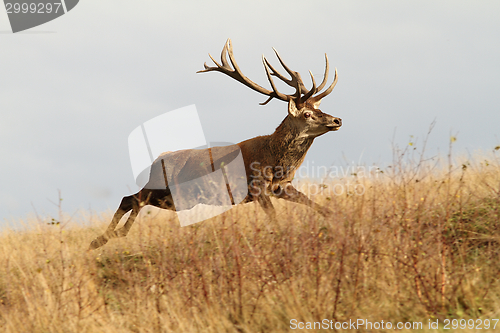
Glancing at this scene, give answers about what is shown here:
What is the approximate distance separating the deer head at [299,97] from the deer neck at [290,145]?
33mm

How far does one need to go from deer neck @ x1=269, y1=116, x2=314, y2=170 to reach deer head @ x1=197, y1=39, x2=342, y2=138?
3cm

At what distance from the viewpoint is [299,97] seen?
716 centimetres

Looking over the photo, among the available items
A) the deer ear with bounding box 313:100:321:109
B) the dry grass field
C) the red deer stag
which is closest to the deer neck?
the red deer stag

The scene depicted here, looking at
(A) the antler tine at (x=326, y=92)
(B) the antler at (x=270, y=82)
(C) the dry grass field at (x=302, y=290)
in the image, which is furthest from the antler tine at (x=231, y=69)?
(C) the dry grass field at (x=302, y=290)

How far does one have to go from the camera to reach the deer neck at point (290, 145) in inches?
280

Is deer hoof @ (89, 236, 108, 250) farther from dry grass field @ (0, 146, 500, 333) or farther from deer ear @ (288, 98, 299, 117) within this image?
deer ear @ (288, 98, 299, 117)

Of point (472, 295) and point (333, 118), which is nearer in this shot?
point (472, 295)

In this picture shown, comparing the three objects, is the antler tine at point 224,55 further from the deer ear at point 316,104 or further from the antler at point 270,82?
the deer ear at point 316,104

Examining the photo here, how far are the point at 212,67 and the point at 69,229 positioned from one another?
432 centimetres

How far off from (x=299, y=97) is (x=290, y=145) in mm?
768

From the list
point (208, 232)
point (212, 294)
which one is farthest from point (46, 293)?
point (208, 232)

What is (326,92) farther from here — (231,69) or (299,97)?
(231,69)

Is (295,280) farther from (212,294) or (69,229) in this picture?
(69,229)

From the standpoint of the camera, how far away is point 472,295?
4.46 meters
